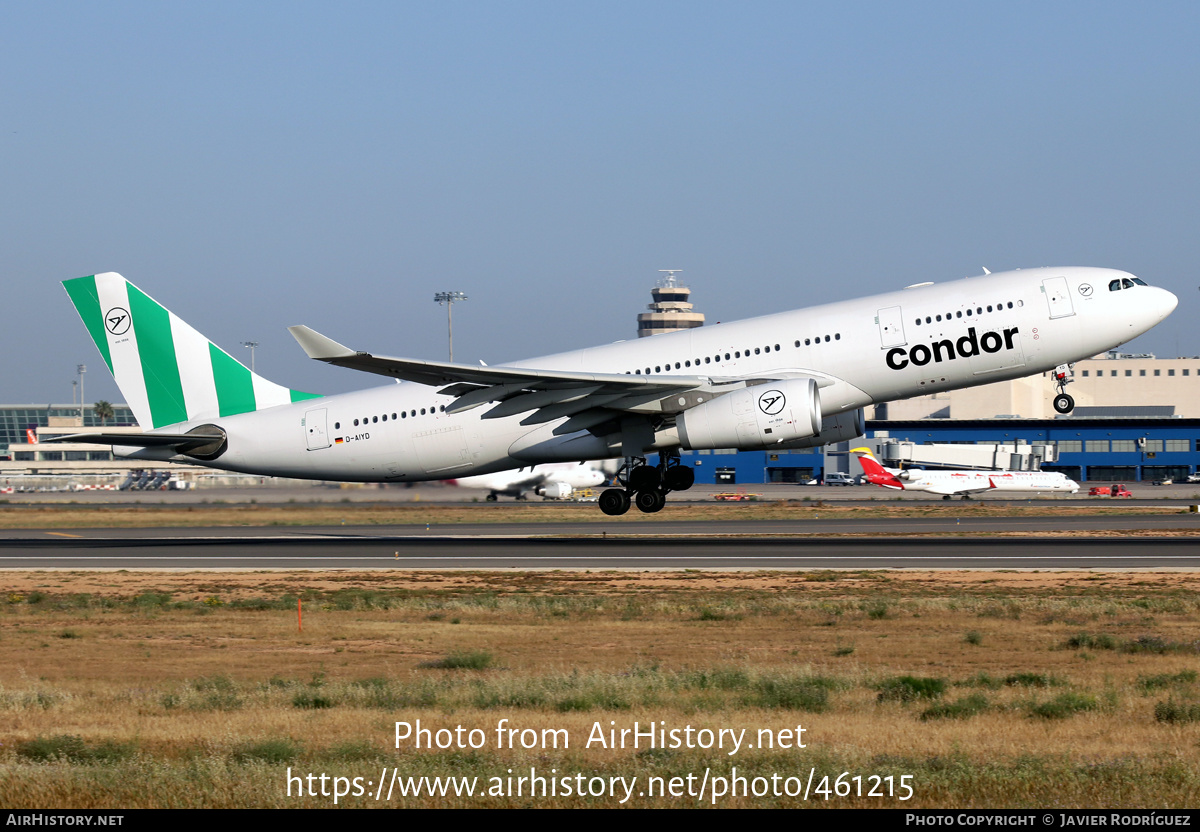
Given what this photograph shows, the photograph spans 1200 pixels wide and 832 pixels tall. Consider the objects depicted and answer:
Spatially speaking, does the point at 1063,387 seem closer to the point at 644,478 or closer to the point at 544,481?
the point at 644,478

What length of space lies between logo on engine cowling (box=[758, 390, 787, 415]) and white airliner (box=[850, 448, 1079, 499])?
157 feet

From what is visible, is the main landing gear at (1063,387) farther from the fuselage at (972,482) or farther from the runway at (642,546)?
the fuselage at (972,482)

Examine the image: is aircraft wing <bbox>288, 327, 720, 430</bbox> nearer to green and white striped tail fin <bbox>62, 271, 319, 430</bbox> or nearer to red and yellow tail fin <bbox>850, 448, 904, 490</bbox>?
green and white striped tail fin <bbox>62, 271, 319, 430</bbox>

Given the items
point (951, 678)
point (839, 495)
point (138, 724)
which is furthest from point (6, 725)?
point (839, 495)

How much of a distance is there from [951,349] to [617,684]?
19281 mm

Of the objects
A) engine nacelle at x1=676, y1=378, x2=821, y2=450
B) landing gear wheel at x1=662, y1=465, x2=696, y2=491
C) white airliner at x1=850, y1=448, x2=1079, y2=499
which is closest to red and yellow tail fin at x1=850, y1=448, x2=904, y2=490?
white airliner at x1=850, y1=448, x2=1079, y2=499

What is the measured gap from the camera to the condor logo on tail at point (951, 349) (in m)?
30.9

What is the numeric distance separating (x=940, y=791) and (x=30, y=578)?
25.7m

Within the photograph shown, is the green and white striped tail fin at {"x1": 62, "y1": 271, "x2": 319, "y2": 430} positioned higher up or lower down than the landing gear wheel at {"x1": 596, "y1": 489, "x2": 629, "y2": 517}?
higher up

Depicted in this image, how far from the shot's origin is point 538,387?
32.1m

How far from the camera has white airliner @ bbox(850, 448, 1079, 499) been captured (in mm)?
75875

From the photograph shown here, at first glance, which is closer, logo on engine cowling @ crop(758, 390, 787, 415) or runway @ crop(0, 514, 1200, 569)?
runway @ crop(0, 514, 1200, 569)
